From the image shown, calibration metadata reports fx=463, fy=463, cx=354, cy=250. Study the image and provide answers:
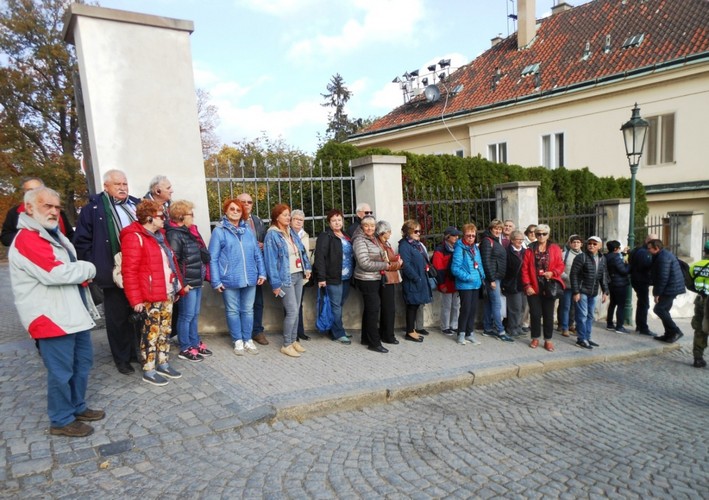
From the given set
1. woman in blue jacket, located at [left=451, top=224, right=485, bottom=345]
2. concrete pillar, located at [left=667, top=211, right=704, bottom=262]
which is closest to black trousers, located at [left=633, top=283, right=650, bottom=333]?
woman in blue jacket, located at [left=451, top=224, right=485, bottom=345]

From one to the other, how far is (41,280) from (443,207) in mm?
6691

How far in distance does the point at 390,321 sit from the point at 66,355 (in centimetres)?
413

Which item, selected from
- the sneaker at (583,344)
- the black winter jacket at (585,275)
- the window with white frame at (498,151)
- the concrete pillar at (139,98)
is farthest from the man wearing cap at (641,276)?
the window with white frame at (498,151)

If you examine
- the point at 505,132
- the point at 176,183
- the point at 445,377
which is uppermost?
the point at 505,132

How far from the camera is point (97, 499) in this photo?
295 centimetres

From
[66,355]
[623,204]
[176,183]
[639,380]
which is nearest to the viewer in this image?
[66,355]

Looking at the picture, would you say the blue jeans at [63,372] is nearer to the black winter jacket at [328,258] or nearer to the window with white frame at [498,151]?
the black winter jacket at [328,258]

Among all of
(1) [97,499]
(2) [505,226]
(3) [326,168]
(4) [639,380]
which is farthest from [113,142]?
(4) [639,380]

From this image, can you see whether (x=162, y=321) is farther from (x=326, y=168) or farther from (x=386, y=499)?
(x=326, y=168)

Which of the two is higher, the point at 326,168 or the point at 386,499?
the point at 326,168

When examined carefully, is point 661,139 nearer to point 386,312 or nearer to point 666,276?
point 666,276

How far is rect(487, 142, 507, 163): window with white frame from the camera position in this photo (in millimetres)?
20250

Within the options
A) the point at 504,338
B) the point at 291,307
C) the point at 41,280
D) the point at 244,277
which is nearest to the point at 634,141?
the point at 504,338

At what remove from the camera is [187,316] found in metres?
5.25
